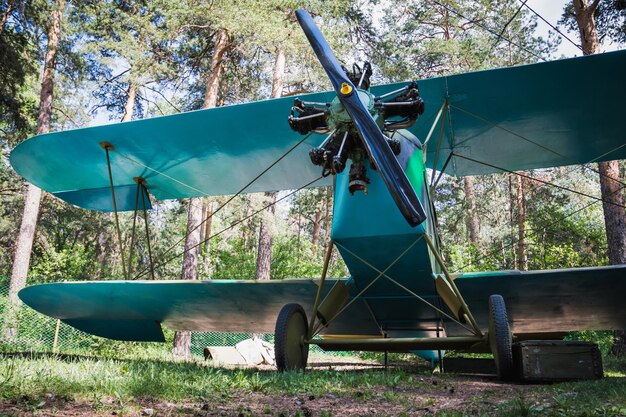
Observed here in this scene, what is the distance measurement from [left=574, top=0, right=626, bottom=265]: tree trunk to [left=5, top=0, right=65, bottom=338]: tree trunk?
39.2 feet

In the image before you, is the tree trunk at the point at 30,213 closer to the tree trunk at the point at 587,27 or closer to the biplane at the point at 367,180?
the biplane at the point at 367,180

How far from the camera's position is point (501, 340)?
4.31m

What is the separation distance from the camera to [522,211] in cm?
2023

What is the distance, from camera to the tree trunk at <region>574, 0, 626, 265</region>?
888 cm

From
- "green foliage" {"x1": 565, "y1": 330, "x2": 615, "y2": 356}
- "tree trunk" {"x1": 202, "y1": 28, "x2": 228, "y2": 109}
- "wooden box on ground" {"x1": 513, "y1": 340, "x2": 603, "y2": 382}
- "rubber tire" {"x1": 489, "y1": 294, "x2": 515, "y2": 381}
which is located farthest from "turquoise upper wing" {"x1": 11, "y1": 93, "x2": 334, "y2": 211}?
"green foliage" {"x1": 565, "y1": 330, "x2": 615, "y2": 356}

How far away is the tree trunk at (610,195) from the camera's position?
888 centimetres

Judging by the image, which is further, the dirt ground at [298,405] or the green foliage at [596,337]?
the green foliage at [596,337]

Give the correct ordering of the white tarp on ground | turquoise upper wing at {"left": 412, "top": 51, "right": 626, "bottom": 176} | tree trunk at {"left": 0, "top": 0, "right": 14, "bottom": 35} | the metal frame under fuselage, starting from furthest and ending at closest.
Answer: tree trunk at {"left": 0, "top": 0, "right": 14, "bottom": 35}, the white tarp on ground, turquoise upper wing at {"left": 412, "top": 51, "right": 626, "bottom": 176}, the metal frame under fuselage

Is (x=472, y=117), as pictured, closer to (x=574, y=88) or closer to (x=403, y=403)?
(x=574, y=88)

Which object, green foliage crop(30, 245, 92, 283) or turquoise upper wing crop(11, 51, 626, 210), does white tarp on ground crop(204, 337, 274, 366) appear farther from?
green foliage crop(30, 245, 92, 283)

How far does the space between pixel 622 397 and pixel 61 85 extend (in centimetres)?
2451

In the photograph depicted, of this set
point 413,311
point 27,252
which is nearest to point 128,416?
point 413,311

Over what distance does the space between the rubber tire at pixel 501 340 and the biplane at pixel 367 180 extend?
0.02 m

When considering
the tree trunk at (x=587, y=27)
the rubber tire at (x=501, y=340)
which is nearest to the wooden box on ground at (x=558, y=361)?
the rubber tire at (x=501, y=340)
